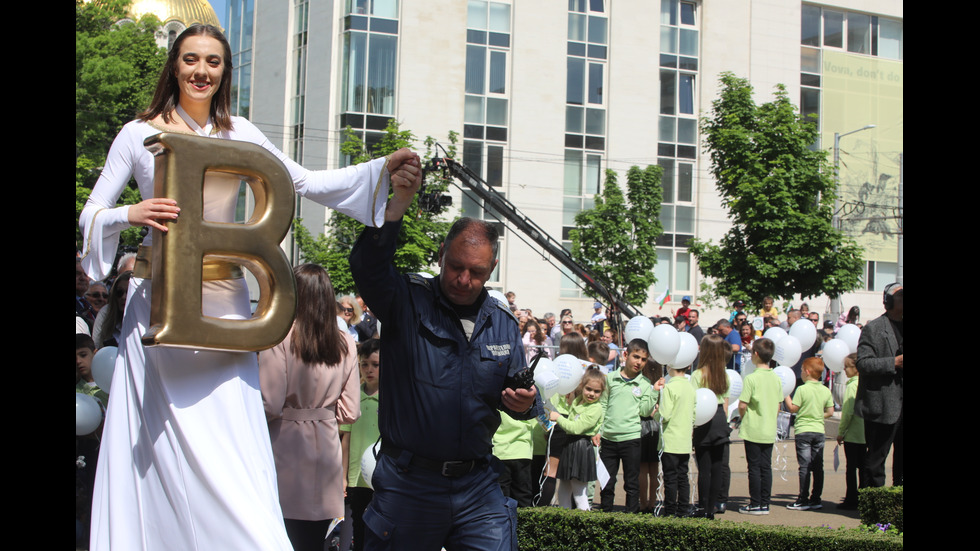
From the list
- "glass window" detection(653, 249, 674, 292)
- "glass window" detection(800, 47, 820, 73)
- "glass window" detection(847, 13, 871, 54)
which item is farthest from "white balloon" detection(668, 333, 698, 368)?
"glass window" detection(847, 13, 871, 54)

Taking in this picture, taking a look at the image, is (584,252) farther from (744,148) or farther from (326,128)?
(326,128)

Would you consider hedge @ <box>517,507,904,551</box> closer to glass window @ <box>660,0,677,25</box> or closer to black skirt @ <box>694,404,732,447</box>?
black skirt @ <box>694,404,732,447</box>

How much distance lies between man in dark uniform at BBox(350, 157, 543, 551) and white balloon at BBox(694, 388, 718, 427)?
6.12m

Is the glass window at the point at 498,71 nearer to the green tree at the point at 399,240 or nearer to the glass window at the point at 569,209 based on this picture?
the glass window at the point at 569,209

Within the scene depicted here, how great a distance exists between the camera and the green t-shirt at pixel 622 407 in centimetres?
970

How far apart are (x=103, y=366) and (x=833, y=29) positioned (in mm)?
45250

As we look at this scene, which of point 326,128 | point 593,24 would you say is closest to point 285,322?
point 326,128

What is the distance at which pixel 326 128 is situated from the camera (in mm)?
37719

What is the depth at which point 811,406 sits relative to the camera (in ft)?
37.5

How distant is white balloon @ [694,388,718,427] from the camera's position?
1012 centimetres

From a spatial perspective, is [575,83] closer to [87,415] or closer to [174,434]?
[87,415]

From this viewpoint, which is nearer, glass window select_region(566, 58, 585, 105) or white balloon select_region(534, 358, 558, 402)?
white balloon select_region(534, 358, 558, 402)

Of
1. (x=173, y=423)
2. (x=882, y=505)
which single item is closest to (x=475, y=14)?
(x=882, y=505)

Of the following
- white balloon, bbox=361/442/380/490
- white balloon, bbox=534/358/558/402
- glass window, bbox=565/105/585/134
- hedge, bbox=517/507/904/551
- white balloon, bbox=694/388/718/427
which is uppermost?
glass window, bbox=565/105/585/134
